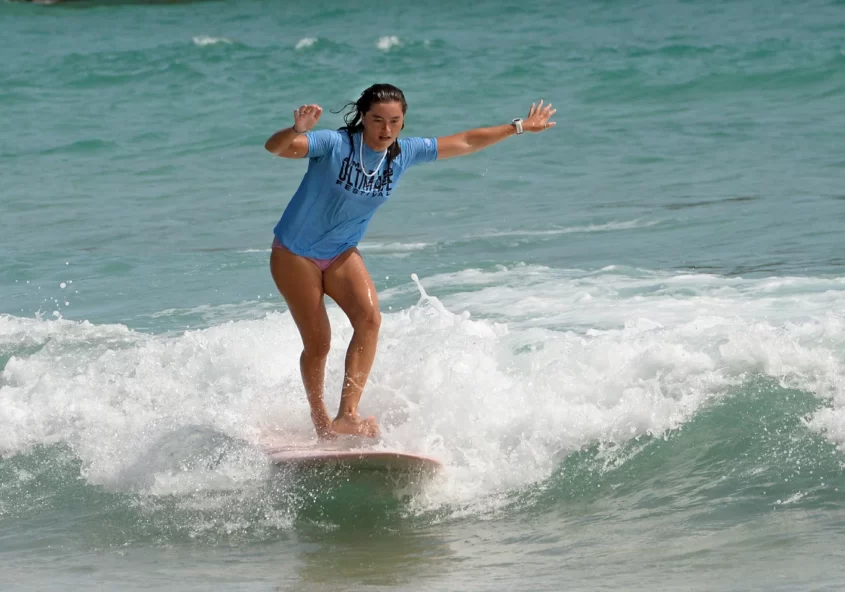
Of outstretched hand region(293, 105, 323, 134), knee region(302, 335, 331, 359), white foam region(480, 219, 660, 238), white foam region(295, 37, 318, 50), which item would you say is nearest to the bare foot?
knee region(302, 335, 331, 359)

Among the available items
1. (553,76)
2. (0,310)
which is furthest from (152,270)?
(553,76)

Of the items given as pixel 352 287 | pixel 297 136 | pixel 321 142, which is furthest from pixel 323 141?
pixel 352 287

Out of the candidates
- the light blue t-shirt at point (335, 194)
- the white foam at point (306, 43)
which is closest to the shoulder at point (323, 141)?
the light blue t-shirt at point (335, 194)

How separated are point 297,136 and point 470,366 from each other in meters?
2.05

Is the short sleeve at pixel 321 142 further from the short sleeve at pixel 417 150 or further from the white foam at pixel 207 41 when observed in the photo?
the white foam at pixel 207 41

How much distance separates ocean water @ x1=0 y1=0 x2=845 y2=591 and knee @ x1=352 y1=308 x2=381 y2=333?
0.63 meters

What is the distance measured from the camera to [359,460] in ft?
19.6

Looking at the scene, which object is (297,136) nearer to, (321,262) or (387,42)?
(321,262)

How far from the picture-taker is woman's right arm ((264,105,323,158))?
5.56m

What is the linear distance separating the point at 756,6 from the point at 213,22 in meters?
17.4

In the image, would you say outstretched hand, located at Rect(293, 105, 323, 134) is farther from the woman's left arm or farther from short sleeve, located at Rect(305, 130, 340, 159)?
the woman's left arm

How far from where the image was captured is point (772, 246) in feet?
35.9

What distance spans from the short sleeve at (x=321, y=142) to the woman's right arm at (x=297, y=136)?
0.12 ft

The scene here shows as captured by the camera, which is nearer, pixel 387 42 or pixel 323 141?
pixel 323 141
